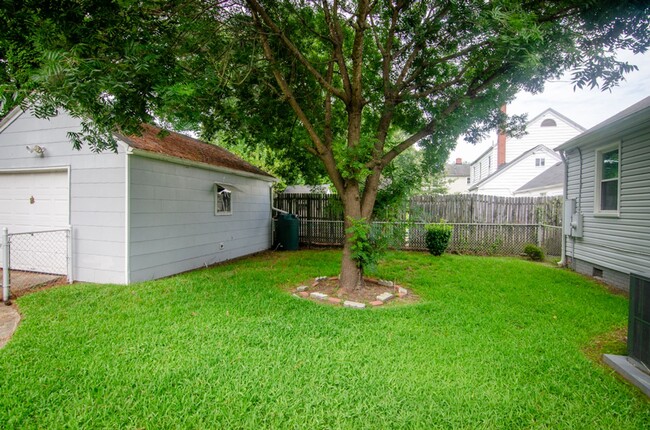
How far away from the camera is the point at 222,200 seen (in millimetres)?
8523

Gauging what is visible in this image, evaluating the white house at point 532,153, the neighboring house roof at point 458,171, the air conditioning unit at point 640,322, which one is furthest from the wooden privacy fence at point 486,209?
the neighboring house roof at point 458,171

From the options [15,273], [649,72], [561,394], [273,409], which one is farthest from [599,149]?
[15,273]

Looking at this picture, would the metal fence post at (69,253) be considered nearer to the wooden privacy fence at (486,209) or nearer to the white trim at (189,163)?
the white trim at (189,163)

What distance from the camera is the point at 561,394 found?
2598 millimetres

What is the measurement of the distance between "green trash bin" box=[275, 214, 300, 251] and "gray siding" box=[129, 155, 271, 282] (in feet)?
4.24

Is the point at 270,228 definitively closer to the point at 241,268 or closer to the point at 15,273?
the point at 241,268

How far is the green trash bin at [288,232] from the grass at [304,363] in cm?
513

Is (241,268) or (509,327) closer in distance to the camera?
(509,327)

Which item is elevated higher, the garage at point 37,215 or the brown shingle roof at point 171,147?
the brown shingle roof at point 171,147

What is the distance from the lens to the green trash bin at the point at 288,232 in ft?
34.5

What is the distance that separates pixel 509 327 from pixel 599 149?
541cm

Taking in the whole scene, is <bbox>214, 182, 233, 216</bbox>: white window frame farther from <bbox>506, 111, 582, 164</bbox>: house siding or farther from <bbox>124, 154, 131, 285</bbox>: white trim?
<bbox>506, 111, 582, 164</bbox>: house siding

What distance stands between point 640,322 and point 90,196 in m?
8.06

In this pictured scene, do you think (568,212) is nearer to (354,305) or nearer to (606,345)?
(606,345)
